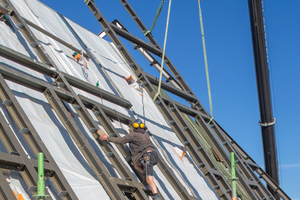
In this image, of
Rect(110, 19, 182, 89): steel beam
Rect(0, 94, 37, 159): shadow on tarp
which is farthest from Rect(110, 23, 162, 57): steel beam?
Rect(0, 94, 37, 159): shadow on tarp

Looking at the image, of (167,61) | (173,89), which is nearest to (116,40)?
(173,89)

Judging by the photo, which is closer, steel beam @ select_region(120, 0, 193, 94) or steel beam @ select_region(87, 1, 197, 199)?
steel beam @ select_region(87, 1, 197, 199)

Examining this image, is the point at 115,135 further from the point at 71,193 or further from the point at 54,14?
the point at 54,14

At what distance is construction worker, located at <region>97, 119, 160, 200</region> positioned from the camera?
5359mm

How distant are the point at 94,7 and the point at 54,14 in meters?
2.62

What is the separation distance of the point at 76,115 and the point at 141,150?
1.48 meters

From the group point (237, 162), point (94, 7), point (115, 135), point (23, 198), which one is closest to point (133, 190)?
point (115, 135)

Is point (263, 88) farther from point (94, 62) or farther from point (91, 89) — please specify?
point (91, 89)

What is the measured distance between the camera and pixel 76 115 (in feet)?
20.3

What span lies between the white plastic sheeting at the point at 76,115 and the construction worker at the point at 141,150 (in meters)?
0.46

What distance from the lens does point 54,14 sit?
35.1 feet

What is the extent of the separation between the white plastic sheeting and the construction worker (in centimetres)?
46

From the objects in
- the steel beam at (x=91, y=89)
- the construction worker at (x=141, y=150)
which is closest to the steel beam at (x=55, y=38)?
the steel beam at (x=91, y=89)

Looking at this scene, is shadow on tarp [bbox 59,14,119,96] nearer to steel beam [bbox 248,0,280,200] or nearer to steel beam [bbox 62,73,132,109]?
steel beam [bbox 62,73,132,109]
